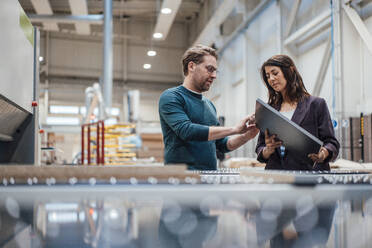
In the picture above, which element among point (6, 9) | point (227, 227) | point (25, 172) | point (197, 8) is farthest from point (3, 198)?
point (197, 8)

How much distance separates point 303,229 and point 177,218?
0.50ft

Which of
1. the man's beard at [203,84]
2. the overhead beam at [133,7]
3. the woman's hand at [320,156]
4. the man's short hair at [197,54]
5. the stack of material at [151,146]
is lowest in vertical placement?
the stack of material at [151,146]

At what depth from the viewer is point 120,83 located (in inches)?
557

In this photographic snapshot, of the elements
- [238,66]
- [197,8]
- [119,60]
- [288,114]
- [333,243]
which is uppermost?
[197,8]

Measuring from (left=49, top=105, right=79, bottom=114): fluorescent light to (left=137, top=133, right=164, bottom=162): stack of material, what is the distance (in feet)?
18.6

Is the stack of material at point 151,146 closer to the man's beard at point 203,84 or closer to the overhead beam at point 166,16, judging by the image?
the overhead beam at point 166,16

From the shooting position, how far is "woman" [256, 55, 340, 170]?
4.99 ft

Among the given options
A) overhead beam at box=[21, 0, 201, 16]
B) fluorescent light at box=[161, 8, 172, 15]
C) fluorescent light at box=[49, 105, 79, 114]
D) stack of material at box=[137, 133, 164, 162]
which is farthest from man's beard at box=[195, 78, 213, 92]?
fluorescent light at box=[49, 105, 79, 114]

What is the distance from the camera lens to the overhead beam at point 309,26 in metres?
5.76

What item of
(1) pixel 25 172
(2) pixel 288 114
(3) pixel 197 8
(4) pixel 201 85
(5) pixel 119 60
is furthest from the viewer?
(5) pixel 119 60

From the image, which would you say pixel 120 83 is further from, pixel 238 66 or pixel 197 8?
pixel 238 66

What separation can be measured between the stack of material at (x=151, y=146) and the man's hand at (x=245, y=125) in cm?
801

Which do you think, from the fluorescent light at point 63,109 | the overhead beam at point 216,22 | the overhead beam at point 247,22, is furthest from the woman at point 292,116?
the fluorescent light at point 63,109

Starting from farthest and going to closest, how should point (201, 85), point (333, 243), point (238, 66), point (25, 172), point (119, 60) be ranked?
point (119, 60), point (238, 66), point (201, 85), point (25, 172), point (333, 243)
